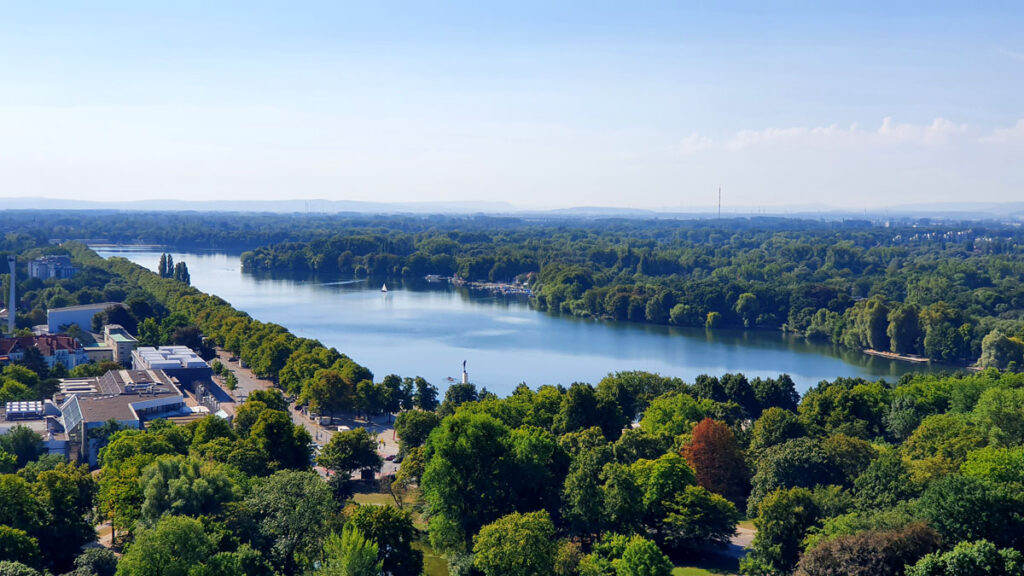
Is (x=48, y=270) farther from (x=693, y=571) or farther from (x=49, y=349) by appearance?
(x=693, y=571)

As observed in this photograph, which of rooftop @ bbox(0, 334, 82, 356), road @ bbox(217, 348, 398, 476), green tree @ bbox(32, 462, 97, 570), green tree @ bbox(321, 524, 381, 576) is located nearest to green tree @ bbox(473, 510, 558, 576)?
green tree @ bbox(321, 524, 381, 576)

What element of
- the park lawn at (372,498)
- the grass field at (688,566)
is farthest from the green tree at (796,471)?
the park lawn at (372,498)

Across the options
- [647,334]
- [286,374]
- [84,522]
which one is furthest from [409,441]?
[647,334]

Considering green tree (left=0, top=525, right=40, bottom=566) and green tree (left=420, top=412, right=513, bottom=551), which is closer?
green tree (left=0, top=525, right=40, bottom=566)

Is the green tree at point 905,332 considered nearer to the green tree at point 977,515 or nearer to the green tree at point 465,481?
the green tree at point 977,515

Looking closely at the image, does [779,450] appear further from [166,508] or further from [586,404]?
[166,508]

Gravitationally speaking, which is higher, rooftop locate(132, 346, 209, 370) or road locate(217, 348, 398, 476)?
rooftop locate(132, 346, 209, 370)

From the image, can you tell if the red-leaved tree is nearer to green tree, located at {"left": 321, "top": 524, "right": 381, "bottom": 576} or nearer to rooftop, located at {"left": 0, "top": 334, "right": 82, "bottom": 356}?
green tree, located at {"left": 321, "top": 524, "right": 381, "bottom": 576}
